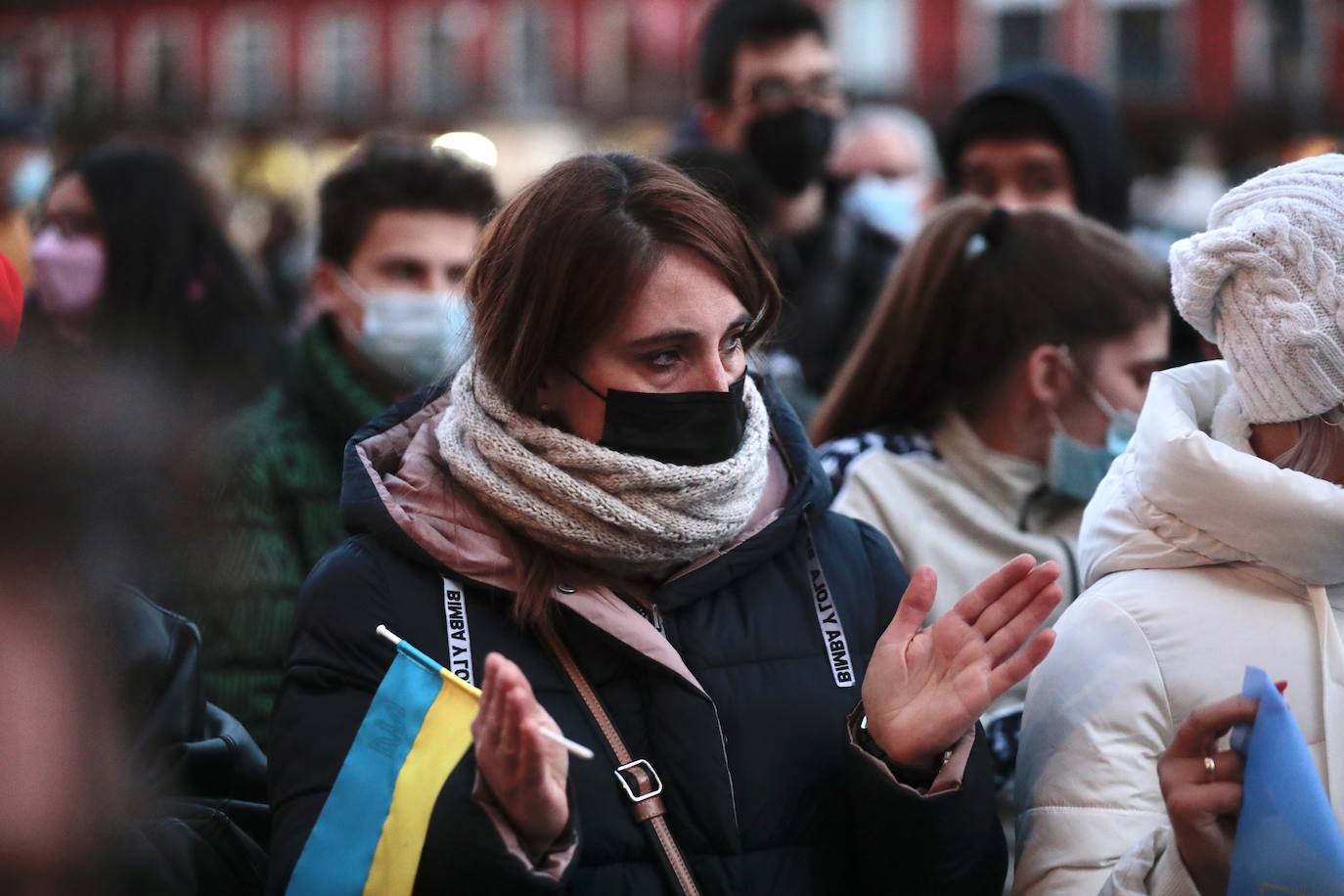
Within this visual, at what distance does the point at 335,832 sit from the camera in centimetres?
240

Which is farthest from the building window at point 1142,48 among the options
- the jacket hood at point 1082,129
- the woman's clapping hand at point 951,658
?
the woman's clapping hand at point 951,658

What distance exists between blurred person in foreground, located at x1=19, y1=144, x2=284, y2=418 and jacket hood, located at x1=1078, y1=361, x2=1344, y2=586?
299 cm

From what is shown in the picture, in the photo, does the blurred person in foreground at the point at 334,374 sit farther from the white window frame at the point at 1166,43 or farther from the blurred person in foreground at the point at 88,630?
the white window frame at the point at 1166,43

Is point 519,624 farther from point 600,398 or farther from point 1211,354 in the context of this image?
point 1211,354

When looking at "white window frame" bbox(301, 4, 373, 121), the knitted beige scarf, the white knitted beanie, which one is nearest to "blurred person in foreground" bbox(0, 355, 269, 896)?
the knitted beige scarf

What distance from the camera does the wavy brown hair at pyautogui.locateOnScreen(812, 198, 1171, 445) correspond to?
12.2 feet

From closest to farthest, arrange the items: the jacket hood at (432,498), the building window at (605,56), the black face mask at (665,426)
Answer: the jacket hood at (432,498)
the black face mask at (665,426)
the building window at (605,56)

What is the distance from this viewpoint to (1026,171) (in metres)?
5.31

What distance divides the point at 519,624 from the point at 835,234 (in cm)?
351

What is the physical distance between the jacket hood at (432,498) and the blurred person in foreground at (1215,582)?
534 mm

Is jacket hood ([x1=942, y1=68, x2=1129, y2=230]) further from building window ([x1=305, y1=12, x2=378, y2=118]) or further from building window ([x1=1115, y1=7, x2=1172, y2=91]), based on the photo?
building window ([x1=305, y1=12, x2=378, y2=118])

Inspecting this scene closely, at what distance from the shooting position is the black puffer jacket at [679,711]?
97.3 inches

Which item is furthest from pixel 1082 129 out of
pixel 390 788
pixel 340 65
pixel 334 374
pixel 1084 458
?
pixel 340 65

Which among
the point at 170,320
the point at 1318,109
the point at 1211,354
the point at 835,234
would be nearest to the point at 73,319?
the point at 170,320
